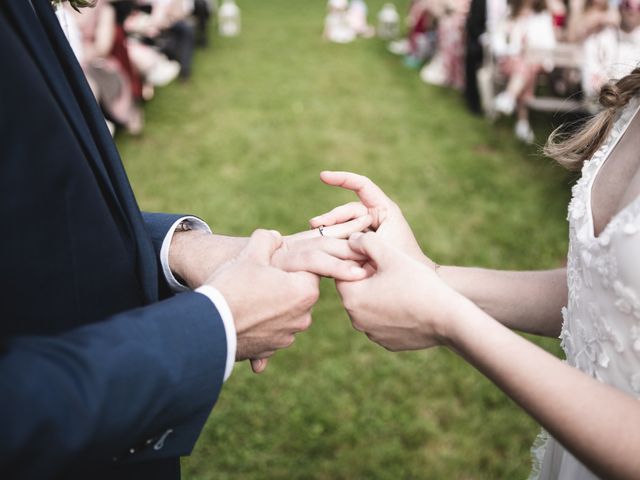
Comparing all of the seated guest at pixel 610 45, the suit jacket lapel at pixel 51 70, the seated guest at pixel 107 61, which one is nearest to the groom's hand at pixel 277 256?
the suit jacket lapel at pixel 51 70

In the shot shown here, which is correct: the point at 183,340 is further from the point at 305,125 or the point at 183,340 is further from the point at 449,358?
the point at 305,125

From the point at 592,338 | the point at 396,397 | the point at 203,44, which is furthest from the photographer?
the point at 203,44

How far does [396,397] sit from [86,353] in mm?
2547

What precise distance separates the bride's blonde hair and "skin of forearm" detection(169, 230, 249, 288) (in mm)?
1094

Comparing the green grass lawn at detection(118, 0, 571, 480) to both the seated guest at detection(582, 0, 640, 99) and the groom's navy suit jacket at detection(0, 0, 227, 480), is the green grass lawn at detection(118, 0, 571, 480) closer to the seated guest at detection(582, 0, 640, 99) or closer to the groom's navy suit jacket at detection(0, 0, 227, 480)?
the seated guest at detection(582, 0, 640, 99)

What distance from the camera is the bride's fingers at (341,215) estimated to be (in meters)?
2.02

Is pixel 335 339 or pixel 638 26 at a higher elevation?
pixel 638 26

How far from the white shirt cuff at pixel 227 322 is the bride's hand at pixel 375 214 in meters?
0.73

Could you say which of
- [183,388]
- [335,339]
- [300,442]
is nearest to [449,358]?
[335,339]

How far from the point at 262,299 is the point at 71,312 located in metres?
0.44

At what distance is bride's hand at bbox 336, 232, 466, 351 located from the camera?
1.34 meters

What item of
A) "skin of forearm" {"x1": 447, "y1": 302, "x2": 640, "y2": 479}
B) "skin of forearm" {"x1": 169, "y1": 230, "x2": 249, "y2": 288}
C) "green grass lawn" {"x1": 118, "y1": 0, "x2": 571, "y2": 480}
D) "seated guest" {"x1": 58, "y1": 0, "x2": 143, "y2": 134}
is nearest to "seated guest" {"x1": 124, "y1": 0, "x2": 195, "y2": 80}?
"green grass lawn" {"x1": 118, "y1": 0, "x2": 571, "y2": 480}

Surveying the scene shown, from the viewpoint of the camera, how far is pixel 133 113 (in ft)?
23.0

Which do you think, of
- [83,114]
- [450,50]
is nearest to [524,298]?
[83,114]
